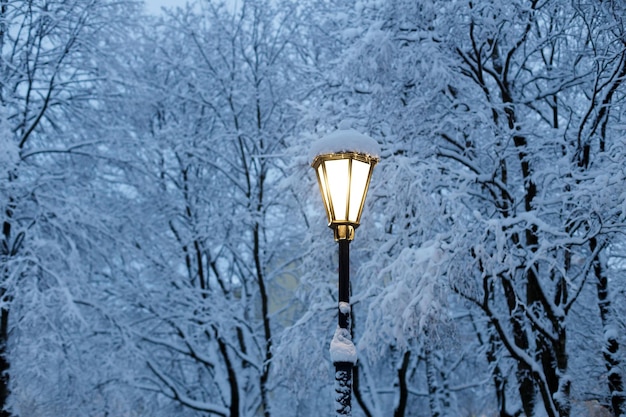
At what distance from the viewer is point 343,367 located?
4.29 m

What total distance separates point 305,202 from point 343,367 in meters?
6.04

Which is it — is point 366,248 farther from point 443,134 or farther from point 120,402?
point 120,402

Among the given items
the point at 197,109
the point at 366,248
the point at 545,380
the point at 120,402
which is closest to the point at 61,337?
the point at 120,402

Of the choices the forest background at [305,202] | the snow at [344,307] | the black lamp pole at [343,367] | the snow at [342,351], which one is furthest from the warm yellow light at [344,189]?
the forest background at [305,202]

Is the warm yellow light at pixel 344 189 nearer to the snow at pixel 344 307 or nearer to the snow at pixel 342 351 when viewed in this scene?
the snow at pixel 344 307

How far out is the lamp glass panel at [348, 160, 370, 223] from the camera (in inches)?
175

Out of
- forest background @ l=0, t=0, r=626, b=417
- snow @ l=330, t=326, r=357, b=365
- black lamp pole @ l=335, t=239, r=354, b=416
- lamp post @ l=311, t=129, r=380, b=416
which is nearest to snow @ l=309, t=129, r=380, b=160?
lamp post @ l=311, t=129, r=380, b=416

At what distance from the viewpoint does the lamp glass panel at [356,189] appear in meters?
4.43

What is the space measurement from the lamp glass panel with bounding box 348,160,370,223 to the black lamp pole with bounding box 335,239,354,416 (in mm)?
200

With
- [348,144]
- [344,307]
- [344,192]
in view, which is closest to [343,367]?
[344,307]

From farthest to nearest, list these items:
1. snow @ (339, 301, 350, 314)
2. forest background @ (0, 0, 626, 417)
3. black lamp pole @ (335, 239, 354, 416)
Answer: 1. forest background @ (0, 0, 626, 417)
2. snow @ (339, 301, 350, 314)
3. black lamp pole @ (335, 239, 354, 416)

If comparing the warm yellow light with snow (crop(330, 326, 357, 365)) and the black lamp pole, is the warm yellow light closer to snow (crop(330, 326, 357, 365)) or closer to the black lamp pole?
the black lamp pole

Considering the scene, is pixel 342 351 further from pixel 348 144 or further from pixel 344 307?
pixel 348 144

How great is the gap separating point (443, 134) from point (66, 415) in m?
9.84
